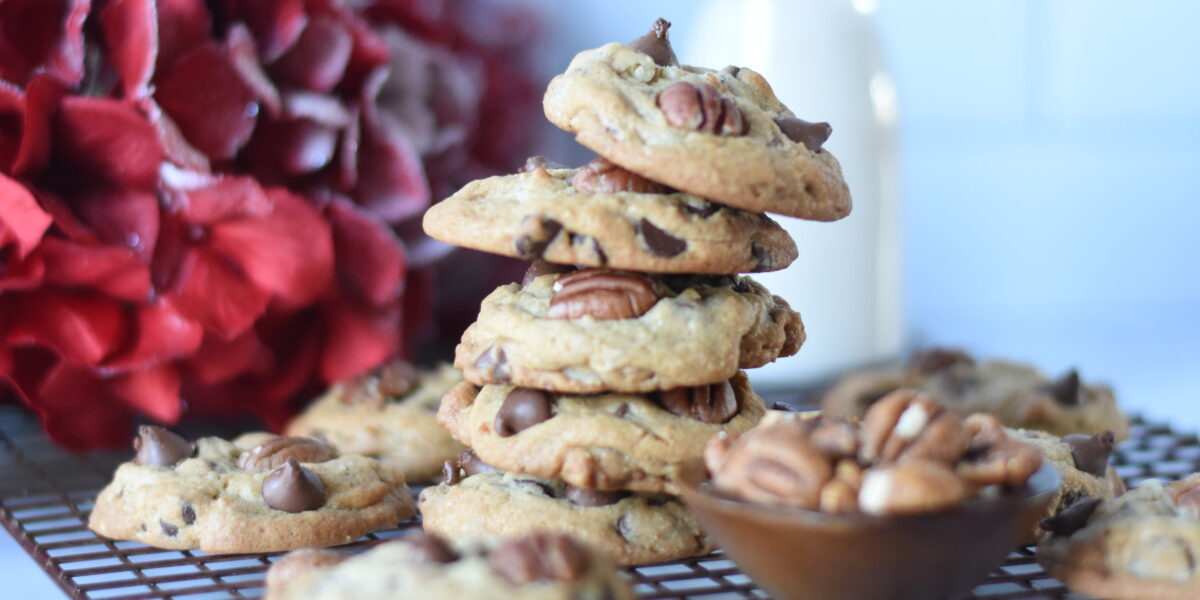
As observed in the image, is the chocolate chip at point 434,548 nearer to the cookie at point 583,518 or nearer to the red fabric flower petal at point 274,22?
the cookie at point 583,518

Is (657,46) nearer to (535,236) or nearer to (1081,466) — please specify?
(535,236)

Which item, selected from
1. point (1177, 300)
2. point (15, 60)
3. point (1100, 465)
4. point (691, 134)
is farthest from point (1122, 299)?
point (15, 60)

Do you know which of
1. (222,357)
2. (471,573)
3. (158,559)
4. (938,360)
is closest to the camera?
(471,573)

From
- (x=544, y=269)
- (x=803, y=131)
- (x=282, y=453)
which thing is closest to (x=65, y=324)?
(x=282, y=453)

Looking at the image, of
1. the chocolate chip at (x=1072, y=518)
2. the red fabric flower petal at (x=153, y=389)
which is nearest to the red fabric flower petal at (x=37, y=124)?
the red fabric flower petal at (x=153, y=389)

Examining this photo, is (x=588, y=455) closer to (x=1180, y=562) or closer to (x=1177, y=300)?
(x=1180, y=562)

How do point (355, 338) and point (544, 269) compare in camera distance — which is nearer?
point (544, 269)

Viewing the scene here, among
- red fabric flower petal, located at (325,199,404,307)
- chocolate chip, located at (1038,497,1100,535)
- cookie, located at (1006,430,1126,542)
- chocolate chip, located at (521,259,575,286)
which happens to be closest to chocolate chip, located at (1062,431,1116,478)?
cookie, located at (1006,430,1126,542)
